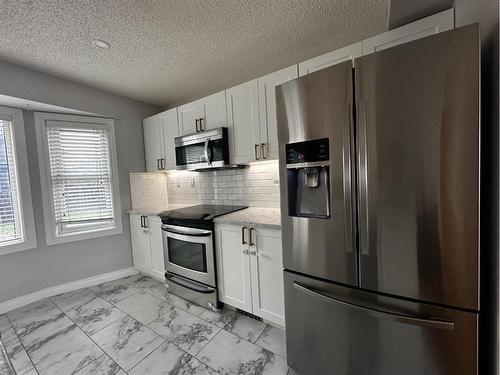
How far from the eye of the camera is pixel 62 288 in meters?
2.67

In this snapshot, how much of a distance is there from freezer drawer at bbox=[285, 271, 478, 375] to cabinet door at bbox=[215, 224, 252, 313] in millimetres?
585

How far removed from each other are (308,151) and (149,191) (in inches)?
112

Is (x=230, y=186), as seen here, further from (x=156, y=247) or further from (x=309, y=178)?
(x=309, y=178)

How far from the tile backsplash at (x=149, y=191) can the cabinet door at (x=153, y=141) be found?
0.19m

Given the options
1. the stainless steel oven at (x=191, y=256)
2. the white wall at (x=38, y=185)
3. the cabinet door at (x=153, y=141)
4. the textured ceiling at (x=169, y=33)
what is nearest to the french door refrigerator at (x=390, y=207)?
the textured ceiling at (x=169, y=33)

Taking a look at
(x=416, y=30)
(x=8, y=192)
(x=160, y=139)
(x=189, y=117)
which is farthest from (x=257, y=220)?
(x=8, y=192)

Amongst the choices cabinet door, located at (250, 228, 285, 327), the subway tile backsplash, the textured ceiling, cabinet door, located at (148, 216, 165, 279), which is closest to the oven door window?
cabinet door, located at (148, 216, 165, 279)

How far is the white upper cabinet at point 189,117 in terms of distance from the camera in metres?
2.57

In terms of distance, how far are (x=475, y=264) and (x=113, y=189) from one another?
3.49m

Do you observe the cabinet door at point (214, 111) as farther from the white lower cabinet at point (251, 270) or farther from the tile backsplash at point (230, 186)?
the white lower cabinet at point (251, 270)

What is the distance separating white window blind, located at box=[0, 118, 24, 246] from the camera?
7.62 ft

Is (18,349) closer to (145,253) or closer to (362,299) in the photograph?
(145,253)

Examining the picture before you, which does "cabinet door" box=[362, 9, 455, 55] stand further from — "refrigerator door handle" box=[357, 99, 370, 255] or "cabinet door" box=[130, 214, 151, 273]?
"cabinet door" box=[130, 214, 151, 273]

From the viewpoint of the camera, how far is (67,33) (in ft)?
5.59
